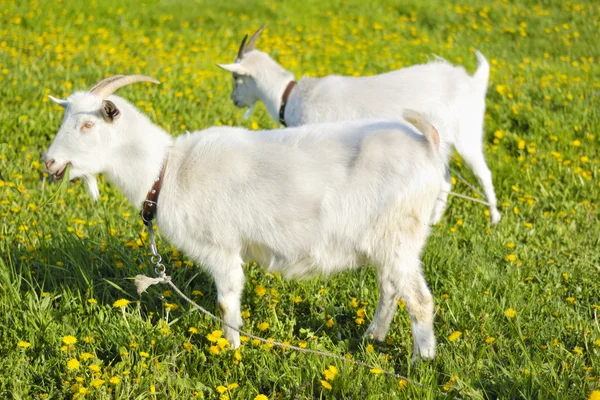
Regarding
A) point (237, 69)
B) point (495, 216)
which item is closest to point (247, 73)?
point (237, 69)

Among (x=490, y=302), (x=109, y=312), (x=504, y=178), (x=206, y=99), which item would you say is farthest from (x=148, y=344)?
(x=206, y=99)

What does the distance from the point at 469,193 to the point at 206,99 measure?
2.76m

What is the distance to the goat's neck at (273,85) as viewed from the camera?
5273mm

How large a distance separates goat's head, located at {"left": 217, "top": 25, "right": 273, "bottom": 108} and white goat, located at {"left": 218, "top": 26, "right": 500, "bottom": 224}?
0.18 m

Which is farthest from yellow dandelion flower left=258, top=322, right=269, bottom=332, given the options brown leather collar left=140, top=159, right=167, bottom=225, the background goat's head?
the background goat's head

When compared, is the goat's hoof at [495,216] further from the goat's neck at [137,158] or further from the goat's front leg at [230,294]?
the goat's neck at [137,158]

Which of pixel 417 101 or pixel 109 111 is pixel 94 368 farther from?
pixel 417 101

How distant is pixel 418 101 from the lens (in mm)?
4684

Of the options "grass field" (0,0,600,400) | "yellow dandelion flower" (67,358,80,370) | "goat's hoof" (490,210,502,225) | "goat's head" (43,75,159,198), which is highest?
"goat's head" (43,75,159,198)

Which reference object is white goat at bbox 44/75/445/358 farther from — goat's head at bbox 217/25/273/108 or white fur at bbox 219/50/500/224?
goat's head at bbox 217/25/273/108

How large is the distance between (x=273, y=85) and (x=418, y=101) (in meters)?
1.23

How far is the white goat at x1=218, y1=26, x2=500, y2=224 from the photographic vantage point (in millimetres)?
4691

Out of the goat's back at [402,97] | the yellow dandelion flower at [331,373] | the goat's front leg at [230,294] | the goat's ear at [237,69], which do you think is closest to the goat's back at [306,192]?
the goat's front leg at [230,294]

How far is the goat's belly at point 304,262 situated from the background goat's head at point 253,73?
2.40 metres
